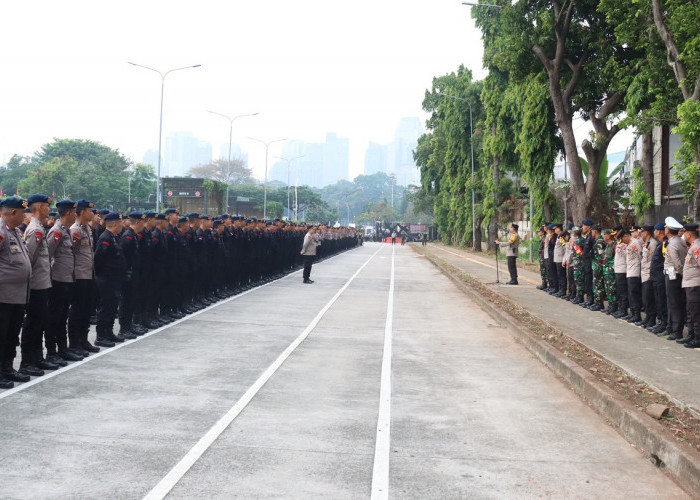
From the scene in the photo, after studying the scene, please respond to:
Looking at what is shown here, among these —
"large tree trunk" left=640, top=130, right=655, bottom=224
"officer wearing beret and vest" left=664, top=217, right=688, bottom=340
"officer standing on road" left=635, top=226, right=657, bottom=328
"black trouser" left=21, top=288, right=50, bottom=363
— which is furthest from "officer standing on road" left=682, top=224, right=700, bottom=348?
"large tree trunk" left=640, top=130, right=655, bottom=224

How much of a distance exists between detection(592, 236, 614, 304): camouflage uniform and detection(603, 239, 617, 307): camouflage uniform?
319 mm

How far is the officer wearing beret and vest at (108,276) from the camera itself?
9680 millimetres

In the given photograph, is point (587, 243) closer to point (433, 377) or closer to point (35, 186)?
point (433, 377)

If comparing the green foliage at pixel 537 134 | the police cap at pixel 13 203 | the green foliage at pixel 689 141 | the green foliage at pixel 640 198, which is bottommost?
the police cap at pixel 13 203

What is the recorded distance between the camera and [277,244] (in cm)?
2345

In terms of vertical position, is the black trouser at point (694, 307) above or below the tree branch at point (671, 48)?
below

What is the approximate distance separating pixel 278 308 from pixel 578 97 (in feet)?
50.5

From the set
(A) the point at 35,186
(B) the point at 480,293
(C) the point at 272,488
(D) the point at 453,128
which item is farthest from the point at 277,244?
(A) the point at 35,186

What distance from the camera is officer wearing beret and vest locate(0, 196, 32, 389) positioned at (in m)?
7.12

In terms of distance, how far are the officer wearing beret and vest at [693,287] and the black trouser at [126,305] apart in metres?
8.08

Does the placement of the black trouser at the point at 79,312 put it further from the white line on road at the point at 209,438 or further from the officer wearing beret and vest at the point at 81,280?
the white line on road at the point at 209,438

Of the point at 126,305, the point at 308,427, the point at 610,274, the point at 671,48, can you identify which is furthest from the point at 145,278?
the point at 671,48

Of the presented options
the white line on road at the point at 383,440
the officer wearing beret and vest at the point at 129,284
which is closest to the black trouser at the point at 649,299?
the white line on road at the point at 383,440

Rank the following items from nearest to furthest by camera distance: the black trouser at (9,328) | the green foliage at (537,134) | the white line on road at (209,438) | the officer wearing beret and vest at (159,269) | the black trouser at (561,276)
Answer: the white line on road at (209,438)
the black trouser at (9,328)
the officer wearing beret and vest at (159,269)
the black trouser at (561,276)
the green foliage at (537,134)
